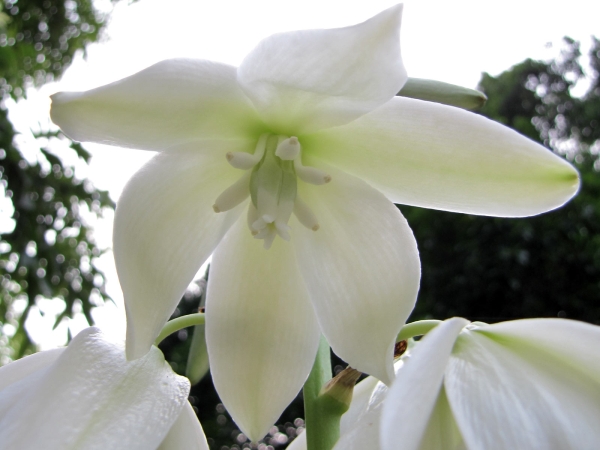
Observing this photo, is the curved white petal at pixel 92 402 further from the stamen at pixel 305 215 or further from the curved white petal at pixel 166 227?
the stamen at pixel 305 215

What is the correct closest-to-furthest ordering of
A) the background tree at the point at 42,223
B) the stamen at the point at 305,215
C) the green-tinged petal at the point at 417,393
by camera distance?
the green-tinged petal at the point at 417,393 → the stamen at the point at 305,215 → the background tree at the point at 42,223

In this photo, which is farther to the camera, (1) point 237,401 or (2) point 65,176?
(2) point 65,176

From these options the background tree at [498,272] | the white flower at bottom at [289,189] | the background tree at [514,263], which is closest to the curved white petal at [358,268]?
the white flower at bottom at [289,189]

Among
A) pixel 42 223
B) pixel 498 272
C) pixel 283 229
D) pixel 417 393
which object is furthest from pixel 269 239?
pixel 498 272

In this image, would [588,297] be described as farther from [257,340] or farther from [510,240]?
[257,340]

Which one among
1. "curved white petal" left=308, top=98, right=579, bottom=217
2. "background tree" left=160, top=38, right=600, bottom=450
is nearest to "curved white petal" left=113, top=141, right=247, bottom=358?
"curved white petal" left=308, top=98, right=579, bottom=217

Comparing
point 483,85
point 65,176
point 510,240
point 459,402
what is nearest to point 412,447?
point 459,402

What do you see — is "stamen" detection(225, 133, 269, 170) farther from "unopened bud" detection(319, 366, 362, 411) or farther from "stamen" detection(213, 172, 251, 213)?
"unopened bud" detection(319, 366, 362, 411)
